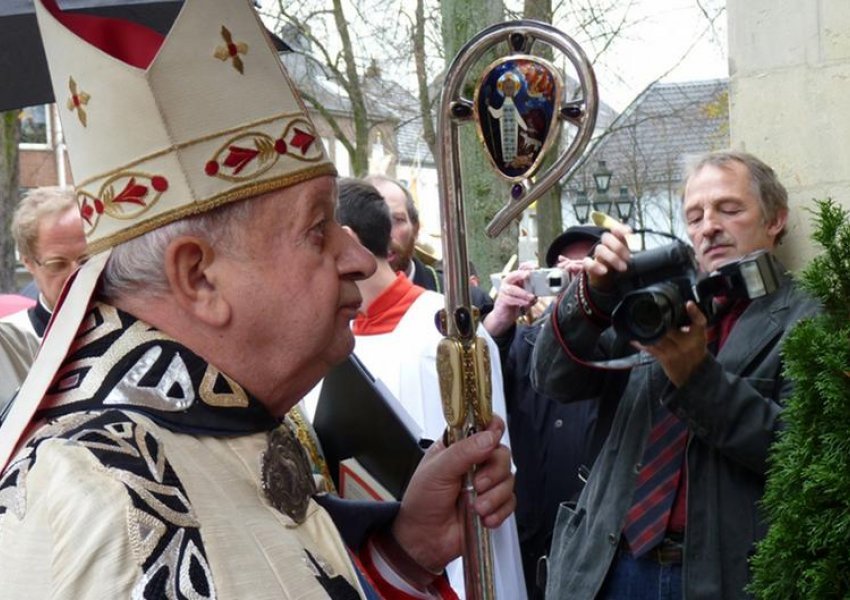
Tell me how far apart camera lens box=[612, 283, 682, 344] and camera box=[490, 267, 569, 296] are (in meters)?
1.27

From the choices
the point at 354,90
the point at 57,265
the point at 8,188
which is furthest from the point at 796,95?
the point at 354,90

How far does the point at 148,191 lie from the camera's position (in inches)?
74.2

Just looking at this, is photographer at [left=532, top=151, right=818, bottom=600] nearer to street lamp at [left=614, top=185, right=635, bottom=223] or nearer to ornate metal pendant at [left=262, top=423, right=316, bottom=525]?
ornate metal pendant at [left=262, top=423, right=316, bottom=525]

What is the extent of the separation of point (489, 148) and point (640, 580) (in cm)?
139

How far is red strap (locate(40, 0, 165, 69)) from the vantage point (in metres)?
1.95

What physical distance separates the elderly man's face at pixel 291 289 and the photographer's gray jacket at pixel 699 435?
1350mm

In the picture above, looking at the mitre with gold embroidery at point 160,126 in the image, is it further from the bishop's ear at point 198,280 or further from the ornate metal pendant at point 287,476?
the ornate metal pendant at point 287,476

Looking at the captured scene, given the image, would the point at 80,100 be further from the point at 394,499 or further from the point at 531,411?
the point at 531,411

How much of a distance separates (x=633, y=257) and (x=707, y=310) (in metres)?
0.23

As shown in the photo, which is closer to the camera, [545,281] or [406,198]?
[545,281]

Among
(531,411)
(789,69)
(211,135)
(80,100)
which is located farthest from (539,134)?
(531,411)

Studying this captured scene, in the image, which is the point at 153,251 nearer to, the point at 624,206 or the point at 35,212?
the point at 35,212

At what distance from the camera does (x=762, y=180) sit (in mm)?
3406

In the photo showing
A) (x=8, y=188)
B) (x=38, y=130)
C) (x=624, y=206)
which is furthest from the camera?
(x=38, y=130)
